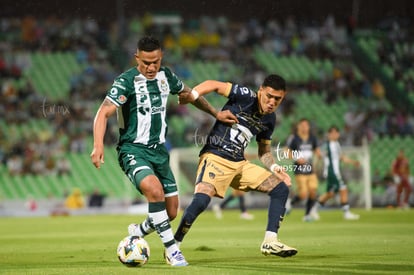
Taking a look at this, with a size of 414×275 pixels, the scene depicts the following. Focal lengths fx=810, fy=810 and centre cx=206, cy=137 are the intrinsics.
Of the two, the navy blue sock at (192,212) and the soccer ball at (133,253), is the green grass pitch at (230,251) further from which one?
the navy blue sock at (192,212)

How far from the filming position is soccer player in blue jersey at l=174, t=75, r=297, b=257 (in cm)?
920

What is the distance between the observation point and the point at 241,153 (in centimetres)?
971

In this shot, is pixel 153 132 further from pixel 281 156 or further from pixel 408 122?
pixel 408 122

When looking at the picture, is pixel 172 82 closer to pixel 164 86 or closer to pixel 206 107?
pixel 164 86

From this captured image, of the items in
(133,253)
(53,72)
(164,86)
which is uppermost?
(164,86)

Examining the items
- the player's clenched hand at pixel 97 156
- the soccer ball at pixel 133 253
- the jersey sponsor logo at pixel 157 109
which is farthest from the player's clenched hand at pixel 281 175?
the player's clenched hand at pixel 97 156

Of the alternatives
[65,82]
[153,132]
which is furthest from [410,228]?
[65,82]

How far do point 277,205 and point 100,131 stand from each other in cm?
239

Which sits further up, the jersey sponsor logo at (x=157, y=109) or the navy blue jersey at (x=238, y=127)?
the jersey sponsor logo at (x=157, y=109)

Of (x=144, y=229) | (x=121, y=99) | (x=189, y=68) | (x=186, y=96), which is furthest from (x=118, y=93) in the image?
(x=189, y=68)

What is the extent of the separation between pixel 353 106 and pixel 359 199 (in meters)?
6.20

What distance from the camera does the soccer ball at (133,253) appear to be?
8.36 metres

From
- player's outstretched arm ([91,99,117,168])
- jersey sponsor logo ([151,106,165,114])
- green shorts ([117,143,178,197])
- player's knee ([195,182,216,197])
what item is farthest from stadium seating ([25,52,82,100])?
player's outstretched arm ([91,99,117,168])

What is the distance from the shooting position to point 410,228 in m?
15.1
